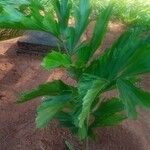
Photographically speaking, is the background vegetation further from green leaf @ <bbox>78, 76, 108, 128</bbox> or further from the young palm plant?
green leaf @ <bbox>78, 76, 108, 128</bbox>

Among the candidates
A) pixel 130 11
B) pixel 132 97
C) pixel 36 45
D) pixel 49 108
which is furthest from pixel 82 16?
pixel 130 11

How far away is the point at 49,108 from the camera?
254 centimetres

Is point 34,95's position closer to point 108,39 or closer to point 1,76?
point 1,76

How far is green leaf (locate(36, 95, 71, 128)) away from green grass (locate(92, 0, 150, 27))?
3453mm

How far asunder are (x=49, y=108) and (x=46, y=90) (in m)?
0.13

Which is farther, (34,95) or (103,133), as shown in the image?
(103,133)

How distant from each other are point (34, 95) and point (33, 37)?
2.44 m

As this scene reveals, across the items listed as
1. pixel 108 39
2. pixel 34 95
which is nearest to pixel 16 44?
pixel 108 39

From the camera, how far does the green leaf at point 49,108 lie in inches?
96.5

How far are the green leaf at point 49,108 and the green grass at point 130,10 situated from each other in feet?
11.3

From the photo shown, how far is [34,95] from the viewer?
253cm

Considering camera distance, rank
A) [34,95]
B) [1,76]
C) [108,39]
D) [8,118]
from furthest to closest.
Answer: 1. [108,39]
2. [1,76]
3. [8,118]
4. [34,95]

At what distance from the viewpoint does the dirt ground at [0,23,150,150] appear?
3.35 meters

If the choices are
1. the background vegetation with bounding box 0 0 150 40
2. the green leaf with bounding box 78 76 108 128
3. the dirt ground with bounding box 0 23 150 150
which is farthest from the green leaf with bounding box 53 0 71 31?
the background vegetation with bounding box 0 0 150 40
